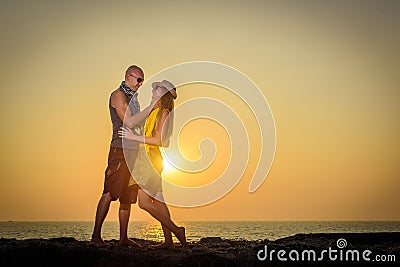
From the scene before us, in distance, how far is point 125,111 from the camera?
27.2 ft

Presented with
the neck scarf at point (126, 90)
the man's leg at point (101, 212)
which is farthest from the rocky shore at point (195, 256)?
the neck scarf at point (126, 90)

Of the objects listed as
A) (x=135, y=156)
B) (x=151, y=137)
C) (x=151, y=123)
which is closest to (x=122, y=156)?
(x=135, y=156)

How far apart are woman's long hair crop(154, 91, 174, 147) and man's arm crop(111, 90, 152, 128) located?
0.52 ft

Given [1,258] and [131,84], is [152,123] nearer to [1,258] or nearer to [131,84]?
[131,84]

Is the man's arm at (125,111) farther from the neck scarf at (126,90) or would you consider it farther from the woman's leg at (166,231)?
the woman's leg at (166,231)

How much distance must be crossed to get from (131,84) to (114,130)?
610 millimetres

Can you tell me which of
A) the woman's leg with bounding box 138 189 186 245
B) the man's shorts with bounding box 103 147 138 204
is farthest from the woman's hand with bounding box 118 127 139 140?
the woman's leg with bounding box 138 189 186 245

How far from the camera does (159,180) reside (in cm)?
834

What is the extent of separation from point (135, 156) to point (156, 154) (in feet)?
0.90

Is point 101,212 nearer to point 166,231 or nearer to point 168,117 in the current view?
point 166,231

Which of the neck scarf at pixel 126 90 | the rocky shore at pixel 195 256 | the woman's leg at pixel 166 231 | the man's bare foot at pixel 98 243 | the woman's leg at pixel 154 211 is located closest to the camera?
the rocky shore at pixel 195 256

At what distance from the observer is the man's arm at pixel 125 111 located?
8.19m

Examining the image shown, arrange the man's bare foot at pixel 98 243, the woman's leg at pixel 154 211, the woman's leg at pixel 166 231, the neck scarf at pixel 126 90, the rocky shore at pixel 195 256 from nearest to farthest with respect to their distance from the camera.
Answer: the rocky shore at pixel 195 256 → the man's bare foot at pixel 98 243 → the woman's leg at pixel 166 231 → the woman's leg at pixel 154 211 → the neck scarf at pixel 126 90

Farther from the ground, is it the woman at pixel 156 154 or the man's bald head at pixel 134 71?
the man's bald head at pixel 134 71
